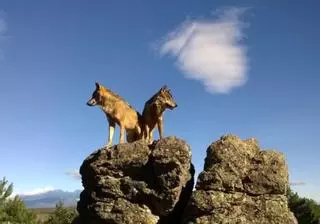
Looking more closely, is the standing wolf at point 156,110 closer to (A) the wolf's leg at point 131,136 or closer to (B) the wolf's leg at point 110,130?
(A) the wolf's leg at point 131,136

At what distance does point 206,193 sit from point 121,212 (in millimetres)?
3361

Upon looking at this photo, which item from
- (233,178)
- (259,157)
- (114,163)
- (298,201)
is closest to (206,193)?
(233,178)

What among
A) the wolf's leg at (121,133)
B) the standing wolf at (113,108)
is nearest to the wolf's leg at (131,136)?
the standing wolf at (113,108)

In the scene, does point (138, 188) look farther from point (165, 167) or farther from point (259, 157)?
point (259, 157)

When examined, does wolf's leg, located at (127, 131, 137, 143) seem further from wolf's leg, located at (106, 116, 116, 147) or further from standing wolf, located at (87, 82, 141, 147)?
wolf's leg, located at (106, 116, 116, 147)

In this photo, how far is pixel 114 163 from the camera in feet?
63.2

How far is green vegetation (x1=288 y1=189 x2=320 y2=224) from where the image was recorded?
63969mm

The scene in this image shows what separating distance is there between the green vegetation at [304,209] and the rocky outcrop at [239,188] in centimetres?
4926

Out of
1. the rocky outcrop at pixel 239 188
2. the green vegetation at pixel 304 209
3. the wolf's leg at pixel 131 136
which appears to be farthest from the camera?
the green vegetation at pixel 304 209

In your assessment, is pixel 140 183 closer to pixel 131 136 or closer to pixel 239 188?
pixel 131 136

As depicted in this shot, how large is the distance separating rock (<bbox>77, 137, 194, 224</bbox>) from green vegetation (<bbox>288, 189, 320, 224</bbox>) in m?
49.2

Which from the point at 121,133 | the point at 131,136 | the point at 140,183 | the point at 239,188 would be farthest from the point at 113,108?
the point at 239,188

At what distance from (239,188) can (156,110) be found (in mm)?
A: 5327

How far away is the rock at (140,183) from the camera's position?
1833 cm
